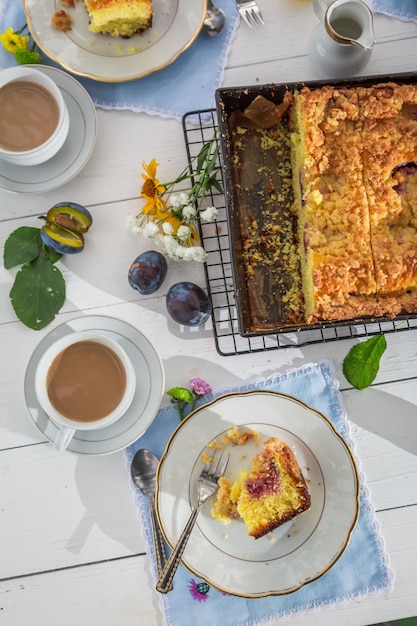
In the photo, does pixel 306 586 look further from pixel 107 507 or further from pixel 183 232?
pixel 183 232

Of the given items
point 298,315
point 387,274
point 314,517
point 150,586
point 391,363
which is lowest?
point 150,586

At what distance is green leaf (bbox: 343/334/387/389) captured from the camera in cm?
266

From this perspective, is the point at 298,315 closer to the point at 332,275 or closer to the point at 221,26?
the point at 332,275

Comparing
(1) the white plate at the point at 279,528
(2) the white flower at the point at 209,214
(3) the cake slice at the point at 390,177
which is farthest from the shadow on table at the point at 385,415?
(2) the white flower at the point at 209,214

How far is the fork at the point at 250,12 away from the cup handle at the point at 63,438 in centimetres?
183

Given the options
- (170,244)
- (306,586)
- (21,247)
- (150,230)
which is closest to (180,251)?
(170,244)

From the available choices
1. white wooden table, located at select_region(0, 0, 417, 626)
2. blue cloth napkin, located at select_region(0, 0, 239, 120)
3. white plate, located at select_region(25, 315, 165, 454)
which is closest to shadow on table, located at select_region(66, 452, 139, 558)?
white wooden table, located at select_region(0, 0, 417, 626)

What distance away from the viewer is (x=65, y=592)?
107 inches

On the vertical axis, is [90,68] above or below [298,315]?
above

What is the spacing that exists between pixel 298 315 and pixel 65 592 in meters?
1.47

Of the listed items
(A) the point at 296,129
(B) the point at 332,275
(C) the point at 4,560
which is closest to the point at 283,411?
(B) the point at 332,275

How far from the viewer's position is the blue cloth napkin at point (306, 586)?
264cm

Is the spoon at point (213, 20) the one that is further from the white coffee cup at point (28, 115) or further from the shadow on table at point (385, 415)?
the shadow on table at point (385, 415)

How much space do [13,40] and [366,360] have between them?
76.5 inches
